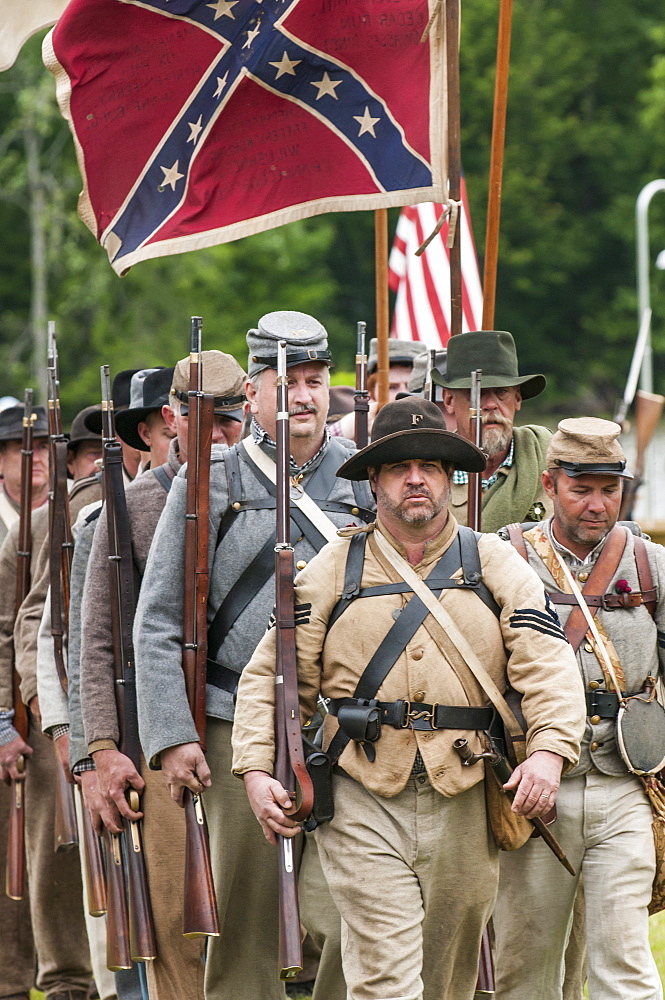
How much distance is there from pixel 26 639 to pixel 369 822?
286cm

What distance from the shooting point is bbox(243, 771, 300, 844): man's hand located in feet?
16.8

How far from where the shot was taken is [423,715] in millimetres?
5215

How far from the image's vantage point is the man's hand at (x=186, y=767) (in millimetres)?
5727

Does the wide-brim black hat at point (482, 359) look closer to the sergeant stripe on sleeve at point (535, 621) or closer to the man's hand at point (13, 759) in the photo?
the sergeant stripe on sleeve at point (535, 621)

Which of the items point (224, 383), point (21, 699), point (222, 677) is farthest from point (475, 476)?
point (21, 699)

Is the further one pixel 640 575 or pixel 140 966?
pixel 140 966

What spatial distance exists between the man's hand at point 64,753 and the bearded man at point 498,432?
6.23ft

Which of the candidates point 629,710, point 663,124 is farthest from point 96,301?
point 629,710

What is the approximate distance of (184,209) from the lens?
23.4ft

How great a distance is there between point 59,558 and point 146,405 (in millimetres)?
769

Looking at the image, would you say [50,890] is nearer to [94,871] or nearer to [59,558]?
[94,871]

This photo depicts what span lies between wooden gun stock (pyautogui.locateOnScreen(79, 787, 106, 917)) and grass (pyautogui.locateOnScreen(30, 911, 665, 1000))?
1866 mm

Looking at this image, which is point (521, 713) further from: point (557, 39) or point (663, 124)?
point (557, 39)

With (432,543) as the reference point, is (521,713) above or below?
below
